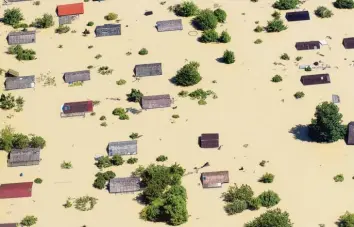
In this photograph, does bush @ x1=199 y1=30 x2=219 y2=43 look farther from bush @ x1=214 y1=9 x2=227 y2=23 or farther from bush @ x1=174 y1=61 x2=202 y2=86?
bush @ x1=174 y1=61 x2=202 y2=86

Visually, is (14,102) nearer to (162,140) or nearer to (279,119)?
(162,140)

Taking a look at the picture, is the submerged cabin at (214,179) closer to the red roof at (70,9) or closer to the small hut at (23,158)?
the small hut at (23,158)

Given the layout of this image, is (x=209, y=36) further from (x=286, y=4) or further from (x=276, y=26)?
(x=286, y=4)

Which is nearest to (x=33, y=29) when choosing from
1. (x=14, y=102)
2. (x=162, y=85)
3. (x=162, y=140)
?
(x=14, y=102)

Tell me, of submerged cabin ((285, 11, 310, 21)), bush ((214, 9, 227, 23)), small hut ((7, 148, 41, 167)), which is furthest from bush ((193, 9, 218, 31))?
small hut ((7, 148, 41, 167))

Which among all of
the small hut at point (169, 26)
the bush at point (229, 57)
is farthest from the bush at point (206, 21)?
the bush at point (229, 57)

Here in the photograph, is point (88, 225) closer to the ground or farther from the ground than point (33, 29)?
closer to the ground
